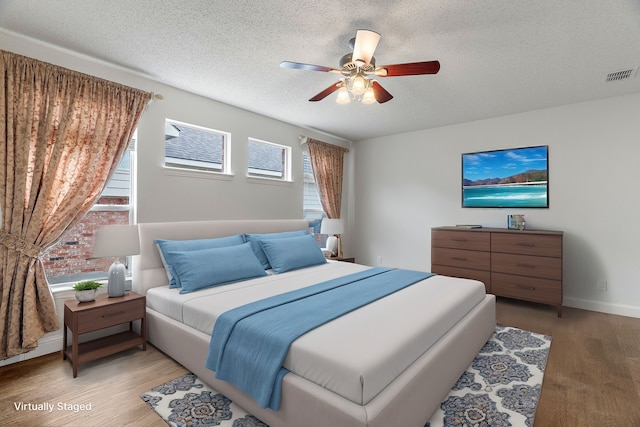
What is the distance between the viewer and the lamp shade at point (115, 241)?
245cm

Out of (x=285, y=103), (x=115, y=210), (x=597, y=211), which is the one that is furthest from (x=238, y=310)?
(x=597, y=211)

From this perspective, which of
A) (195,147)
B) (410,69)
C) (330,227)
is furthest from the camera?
(330,227)

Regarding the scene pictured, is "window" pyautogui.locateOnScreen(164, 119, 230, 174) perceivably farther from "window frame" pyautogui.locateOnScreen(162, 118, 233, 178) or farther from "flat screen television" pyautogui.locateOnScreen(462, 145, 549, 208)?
"flat screen television" pyautogui.locateOnScreen(462, 145, 549, 208)

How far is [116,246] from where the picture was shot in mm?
2506

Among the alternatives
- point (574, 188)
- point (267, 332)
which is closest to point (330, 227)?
point (267, 332)

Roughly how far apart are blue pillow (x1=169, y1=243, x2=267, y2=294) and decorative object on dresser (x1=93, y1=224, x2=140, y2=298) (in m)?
0.34

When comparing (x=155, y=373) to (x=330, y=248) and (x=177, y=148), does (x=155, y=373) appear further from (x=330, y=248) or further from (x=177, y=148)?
(x=330, y=248)

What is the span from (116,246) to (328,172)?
353 centimetres

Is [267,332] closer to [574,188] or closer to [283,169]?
[283,169]

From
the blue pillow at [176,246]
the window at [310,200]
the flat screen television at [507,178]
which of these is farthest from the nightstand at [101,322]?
the flat screen television at [507,178]

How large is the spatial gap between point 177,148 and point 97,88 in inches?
36.3

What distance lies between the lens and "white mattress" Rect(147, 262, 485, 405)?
57.1 inches

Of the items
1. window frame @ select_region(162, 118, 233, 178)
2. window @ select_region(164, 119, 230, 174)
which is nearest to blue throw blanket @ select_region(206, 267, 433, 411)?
window frame @ select_region(162, 118, 233, 178)

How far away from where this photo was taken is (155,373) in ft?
7.55
